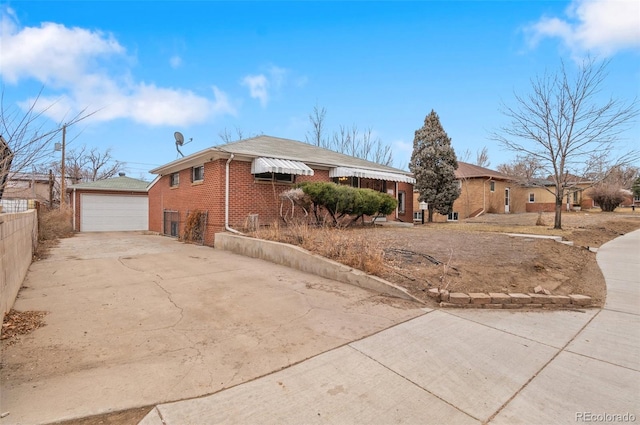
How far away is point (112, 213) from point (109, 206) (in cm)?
50

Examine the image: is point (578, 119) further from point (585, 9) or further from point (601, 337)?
point (601, 337)

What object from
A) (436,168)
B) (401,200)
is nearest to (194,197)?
(401,200)

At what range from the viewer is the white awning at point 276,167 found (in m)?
10.7

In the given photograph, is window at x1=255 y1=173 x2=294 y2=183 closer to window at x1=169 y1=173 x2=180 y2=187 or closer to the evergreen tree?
window at x1=169 y1=173 x2=180 y2=187

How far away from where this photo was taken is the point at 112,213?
21.0 m

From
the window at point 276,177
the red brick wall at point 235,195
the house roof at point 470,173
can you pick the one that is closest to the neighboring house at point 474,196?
the house roof at point 470,173

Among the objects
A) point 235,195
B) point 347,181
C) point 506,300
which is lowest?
point 506,300

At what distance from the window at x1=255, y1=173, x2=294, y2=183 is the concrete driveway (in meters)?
5.69

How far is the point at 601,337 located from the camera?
3.64m

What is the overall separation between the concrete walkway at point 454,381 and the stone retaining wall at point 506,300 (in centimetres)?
59

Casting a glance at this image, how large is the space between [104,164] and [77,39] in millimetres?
36865

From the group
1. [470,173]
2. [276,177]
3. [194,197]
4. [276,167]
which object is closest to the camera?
[276,167]

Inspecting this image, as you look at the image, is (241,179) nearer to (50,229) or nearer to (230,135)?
(50,229)

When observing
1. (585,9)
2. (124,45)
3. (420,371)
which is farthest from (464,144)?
(420,371)
